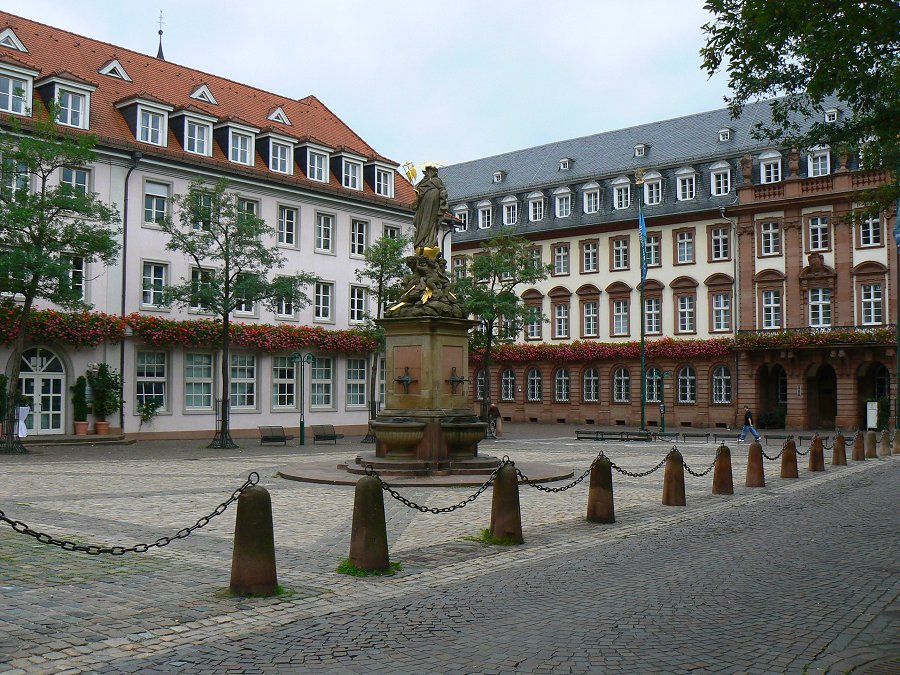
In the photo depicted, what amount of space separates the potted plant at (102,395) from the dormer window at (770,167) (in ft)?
114

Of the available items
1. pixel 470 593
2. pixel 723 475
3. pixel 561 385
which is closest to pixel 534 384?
pixel 561 385

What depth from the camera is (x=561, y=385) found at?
56719 millimetres

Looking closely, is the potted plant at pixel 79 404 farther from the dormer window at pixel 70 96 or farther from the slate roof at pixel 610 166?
the slate roof at pixel 610 166

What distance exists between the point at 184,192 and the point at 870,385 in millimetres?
34096

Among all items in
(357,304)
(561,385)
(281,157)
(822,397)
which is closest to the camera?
(281,157)

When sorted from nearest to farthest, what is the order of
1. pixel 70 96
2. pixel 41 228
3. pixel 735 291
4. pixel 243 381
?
Answer: 1. pixel 41 228
2. pixel 70 96
3. pixel 243 381
4. pixel 735 291

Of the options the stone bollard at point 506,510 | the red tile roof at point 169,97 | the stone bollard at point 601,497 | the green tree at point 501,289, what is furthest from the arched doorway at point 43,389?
the stone bollard at point 506,510

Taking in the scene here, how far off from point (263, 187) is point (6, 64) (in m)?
10.3

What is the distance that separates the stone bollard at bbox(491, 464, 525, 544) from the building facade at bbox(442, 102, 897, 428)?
97.4ft

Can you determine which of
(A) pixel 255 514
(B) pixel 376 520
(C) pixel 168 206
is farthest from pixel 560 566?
(C) pixel 168 206

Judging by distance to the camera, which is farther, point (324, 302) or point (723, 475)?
point (324, 302)

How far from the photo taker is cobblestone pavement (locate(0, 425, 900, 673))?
6086 millimetres

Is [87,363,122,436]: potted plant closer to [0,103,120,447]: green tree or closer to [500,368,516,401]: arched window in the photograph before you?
[0,103,120,447]: green tree

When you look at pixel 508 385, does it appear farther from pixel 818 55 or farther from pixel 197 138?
pixel 818 55
